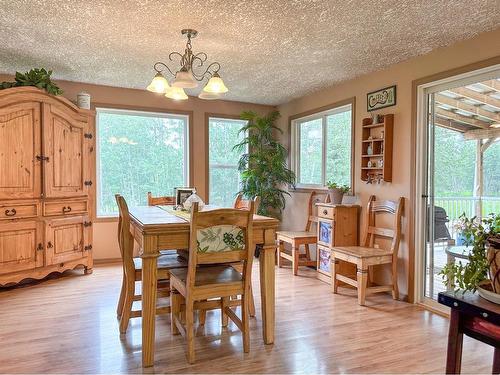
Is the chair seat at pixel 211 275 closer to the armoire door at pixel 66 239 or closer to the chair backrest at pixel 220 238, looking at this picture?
the chair backrest at pixel 220 238

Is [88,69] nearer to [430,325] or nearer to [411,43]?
[411,43]

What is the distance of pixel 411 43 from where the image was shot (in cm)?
302

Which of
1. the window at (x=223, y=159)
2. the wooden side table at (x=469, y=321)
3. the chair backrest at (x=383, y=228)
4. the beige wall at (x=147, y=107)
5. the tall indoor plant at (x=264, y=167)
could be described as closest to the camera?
the wooden side table at (x=469, y=321)

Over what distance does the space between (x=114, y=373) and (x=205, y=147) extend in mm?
3556

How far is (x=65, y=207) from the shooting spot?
402cm

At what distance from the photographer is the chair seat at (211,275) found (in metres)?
2.31

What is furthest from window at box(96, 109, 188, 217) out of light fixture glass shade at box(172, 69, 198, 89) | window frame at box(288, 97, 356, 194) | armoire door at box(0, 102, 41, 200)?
light fixture glass shade at box(172, 69, 198, 89)

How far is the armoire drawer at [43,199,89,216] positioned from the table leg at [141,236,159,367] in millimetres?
2274

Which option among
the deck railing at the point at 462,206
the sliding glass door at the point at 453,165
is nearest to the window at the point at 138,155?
the sliding glass door at the point at 453,165

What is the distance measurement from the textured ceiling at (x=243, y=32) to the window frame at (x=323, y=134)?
0.50m

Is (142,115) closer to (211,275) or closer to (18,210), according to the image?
(18,210)

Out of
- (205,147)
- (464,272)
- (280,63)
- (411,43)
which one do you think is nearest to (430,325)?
(464,272)

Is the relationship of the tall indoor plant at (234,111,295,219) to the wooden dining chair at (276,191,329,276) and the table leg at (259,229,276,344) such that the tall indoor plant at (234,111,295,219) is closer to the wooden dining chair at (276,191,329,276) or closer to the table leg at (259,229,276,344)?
the wooden dining chair at (276,191,329,276)

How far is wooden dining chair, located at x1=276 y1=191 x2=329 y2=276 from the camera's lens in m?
4.35
